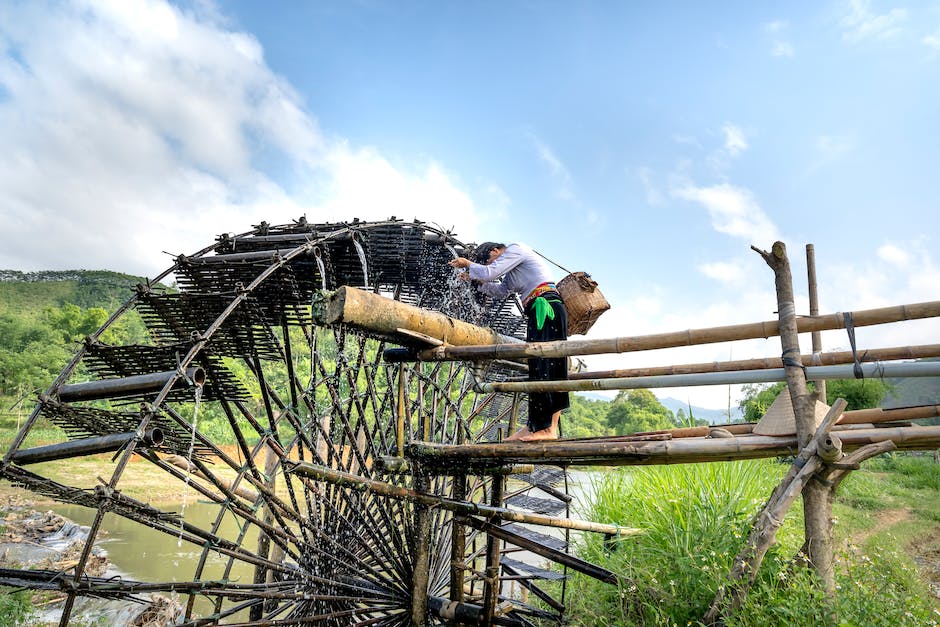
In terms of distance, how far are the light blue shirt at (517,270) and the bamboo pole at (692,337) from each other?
123 centimetres

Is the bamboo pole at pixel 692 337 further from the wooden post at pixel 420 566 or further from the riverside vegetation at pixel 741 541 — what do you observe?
the wooden post at pixel 420 566

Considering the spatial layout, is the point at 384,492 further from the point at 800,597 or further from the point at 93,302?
the point at 93,302

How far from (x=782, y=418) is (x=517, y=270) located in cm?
274

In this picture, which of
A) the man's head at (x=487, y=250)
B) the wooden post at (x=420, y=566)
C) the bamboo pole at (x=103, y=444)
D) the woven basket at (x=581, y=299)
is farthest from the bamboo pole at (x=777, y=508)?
the bamboo pole at (x=103, y=444)

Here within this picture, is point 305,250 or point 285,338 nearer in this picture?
point 305,250

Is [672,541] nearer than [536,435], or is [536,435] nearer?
[536,435]

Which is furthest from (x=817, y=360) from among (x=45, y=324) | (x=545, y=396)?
(x=45, y=324)

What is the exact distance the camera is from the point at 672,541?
215 inches

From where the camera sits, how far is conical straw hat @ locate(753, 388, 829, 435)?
3020 millimetres

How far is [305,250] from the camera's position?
6.23 meters

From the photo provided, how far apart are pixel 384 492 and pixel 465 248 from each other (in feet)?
13.9

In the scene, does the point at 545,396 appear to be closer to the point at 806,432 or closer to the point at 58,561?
the point at 806,432

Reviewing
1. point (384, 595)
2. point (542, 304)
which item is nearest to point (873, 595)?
point (542, 304)

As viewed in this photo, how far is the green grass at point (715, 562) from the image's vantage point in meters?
2.90
